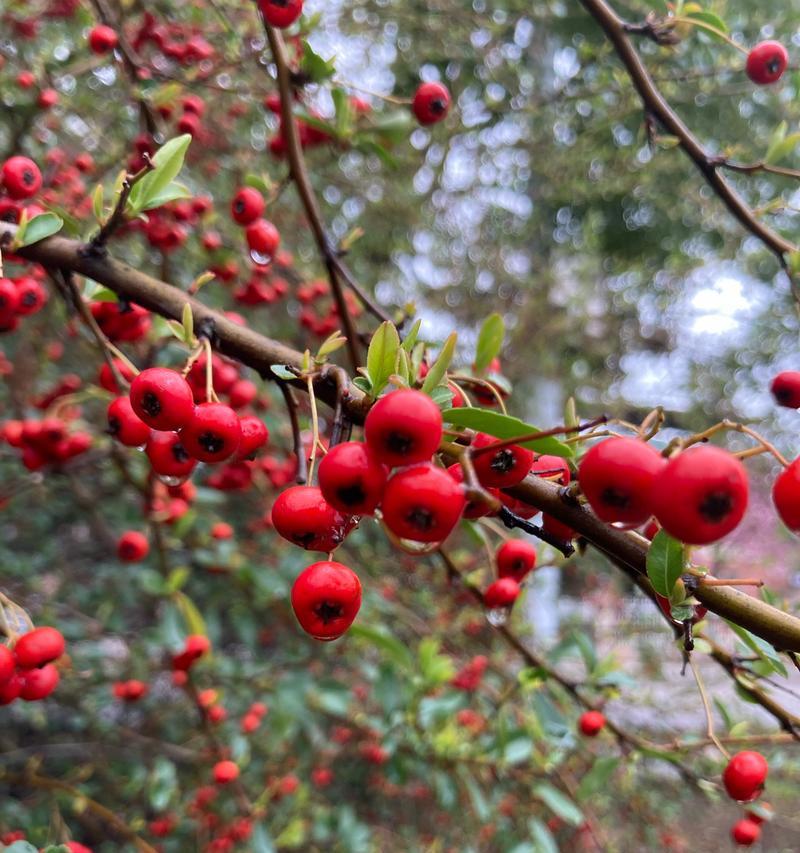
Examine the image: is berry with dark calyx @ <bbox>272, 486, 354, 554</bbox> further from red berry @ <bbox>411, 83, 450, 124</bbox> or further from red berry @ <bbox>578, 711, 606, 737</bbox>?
red berry @ <bbox>411, 83, 450, 124</bbox>

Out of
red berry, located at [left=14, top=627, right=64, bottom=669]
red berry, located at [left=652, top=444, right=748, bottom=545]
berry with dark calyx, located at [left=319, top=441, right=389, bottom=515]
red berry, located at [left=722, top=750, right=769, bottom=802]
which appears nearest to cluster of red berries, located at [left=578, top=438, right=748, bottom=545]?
red berry, located at [left=652, top=444, right=748, bottom=545]

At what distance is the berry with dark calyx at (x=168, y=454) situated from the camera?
1243 mm

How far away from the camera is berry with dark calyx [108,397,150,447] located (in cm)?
128

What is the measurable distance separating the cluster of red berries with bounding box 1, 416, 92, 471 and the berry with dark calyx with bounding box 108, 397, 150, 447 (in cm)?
96

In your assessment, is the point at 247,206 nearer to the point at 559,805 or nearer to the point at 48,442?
the point at 48,442

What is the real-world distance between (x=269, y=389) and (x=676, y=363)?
6.28 metres

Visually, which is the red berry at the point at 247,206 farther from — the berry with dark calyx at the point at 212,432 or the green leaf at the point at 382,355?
the green leaf at the point at 382,355

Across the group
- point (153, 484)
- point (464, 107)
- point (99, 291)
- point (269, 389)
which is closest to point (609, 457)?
point (99, 291)

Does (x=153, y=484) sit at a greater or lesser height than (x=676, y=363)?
lesser

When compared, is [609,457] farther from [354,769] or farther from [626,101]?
[354,769]

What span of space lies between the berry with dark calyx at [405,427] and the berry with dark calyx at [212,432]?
34 cm

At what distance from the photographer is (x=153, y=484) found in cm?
236

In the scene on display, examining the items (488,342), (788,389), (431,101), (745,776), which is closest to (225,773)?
(745,776)

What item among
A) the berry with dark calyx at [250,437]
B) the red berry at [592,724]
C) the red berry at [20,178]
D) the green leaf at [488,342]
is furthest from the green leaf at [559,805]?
the red berry at [20,178]
